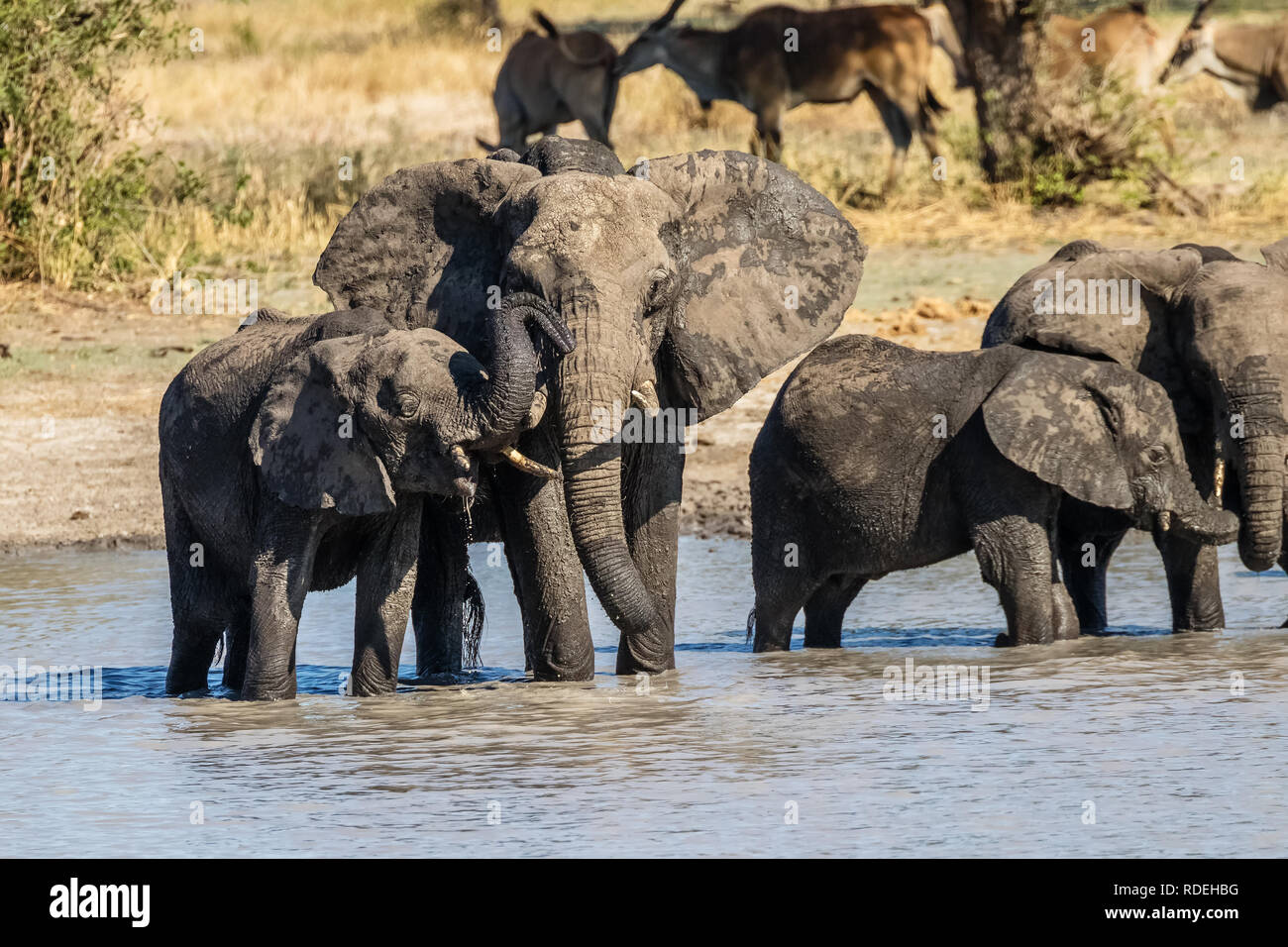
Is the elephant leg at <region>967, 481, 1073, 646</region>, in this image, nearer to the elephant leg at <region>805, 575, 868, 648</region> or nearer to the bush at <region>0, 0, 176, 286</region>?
the elephant leg at <region>805, 575, 868, 648</region>

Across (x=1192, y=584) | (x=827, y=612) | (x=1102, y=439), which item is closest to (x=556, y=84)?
(x=827, y=612)

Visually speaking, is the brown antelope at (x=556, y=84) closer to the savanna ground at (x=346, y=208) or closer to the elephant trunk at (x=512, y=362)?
the savanna ground at (x=346, y=208)

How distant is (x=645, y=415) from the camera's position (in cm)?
788

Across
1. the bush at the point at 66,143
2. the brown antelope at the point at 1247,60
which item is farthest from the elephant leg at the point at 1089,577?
the brown antelope at the point at 1247,60

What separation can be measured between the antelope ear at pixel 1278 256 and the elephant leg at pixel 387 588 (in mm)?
3731

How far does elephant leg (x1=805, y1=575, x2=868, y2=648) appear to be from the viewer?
965cm

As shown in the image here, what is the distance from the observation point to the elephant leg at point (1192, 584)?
9.44 metres

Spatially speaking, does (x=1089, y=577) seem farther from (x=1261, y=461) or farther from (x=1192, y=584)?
(x=1261, y=461)

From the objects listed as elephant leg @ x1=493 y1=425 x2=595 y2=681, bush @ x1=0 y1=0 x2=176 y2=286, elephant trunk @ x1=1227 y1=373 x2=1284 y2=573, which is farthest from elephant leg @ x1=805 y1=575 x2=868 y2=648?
bush @ x1=0 y1=0 x2=176 y2=286

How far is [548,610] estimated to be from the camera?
796 cm

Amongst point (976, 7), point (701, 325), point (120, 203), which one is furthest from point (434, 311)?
point (976, 7)

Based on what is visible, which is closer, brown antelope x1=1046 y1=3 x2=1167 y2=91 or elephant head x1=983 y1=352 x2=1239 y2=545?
elephant head x1=983 y1=352 x2=1239 y2=545

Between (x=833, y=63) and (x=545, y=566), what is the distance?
14372 mm

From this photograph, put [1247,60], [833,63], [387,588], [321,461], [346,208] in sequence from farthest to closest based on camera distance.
A: [1247,60]
[833,63]
[346,208]
[387,588]
[321,461]
